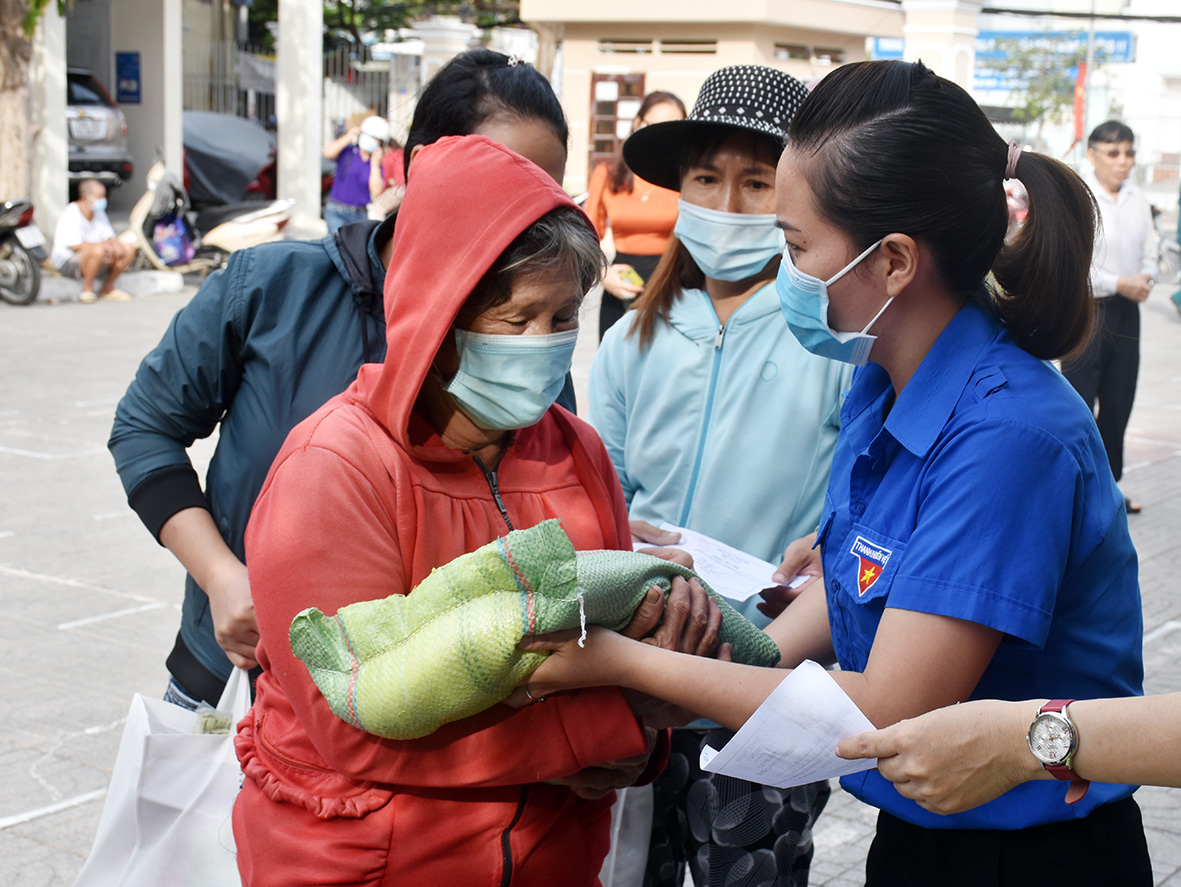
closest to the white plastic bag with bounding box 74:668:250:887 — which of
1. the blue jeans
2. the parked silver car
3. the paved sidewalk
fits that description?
the paved sidewalk

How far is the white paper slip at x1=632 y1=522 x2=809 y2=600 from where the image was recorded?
7.68ft

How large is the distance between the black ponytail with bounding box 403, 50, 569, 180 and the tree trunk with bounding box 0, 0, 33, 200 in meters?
12.5

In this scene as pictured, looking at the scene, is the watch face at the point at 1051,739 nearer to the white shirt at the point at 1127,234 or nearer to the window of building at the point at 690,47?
the white shirt at the point at 1127,234

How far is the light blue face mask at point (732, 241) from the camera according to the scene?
2799 millimetres

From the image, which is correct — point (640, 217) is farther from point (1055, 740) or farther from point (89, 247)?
point (89, 247)

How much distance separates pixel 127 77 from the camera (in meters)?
18.7

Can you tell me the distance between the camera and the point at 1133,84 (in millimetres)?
42344

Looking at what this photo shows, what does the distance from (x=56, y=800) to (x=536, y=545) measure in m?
2.72

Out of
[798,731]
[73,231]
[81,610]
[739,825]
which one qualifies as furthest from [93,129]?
[798,731]

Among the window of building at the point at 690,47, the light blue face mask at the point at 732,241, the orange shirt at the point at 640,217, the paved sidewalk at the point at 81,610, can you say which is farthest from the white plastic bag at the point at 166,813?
the window of building at the point at 690,47

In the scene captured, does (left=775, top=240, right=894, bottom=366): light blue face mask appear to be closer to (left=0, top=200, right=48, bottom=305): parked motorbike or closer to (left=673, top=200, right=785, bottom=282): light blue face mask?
(left=673, top=200, right=785, bottom=282): light blue face mask

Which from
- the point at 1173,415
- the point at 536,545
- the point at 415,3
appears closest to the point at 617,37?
the point at 415,3

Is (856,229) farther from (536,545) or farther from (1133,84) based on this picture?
(1133,84)

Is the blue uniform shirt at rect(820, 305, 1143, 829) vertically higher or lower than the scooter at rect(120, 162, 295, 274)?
higher
